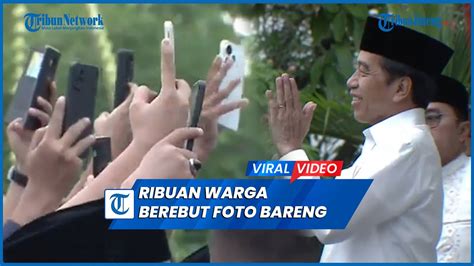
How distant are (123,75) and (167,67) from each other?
0.98 feet

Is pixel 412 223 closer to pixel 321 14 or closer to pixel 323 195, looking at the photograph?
pixel 323 195

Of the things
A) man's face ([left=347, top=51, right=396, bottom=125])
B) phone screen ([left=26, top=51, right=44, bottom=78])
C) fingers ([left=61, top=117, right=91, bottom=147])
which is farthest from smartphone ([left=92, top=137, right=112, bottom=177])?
man's face ([left=347, top=51, right=396, bottom=125])

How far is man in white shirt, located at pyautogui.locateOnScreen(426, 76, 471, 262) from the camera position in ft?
13.5

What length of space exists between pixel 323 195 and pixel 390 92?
1.39ft

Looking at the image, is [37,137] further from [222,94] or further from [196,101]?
[222,94]

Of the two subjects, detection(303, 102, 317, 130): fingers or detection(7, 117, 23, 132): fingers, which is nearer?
detection(7, 117, 23, 132): fingers

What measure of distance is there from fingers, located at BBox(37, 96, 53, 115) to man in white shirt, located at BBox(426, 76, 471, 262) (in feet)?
4.32

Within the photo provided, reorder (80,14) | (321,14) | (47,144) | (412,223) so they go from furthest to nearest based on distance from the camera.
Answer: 1. (321,14)
2. (80,14)
3. (412,223)
4. (47,144)

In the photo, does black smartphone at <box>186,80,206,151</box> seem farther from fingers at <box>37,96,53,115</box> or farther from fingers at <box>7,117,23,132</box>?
fingers at <box>7,117,23,132</box>

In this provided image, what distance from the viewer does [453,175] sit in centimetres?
411

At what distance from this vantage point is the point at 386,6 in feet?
13.6

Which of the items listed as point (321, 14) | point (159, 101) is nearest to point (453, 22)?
point (321, 14)

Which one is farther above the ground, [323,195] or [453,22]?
[453,22]

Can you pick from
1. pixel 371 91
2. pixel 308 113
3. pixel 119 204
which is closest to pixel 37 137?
pixel 119 204
